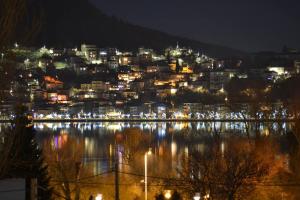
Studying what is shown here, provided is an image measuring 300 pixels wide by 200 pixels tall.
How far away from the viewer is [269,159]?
12695 millimetres

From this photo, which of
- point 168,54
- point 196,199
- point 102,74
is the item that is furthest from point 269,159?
point 168,54

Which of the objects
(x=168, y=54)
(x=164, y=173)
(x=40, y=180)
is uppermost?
(x=168, y=54)

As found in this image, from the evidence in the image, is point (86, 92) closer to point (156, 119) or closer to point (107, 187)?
point (156, 119)

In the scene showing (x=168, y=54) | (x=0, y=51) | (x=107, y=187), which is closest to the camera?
(x=0, y=51)

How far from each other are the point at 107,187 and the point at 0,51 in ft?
30.5

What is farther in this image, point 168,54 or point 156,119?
point 168,54

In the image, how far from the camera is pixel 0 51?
341 cm

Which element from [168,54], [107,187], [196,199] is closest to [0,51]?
[196,199]

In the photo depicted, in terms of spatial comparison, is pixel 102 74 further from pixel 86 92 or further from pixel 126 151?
pixel 126 151

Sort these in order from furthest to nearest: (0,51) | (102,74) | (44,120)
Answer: (102,74) < (44,120) < (0,51)

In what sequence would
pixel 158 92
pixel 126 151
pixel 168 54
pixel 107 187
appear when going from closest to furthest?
pixel 107 187
pixel 126 151
pixel 158 92
pixel 168 54

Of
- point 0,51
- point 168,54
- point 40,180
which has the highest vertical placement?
point 168,54

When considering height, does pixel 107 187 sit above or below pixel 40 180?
below

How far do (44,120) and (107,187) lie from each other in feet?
147
